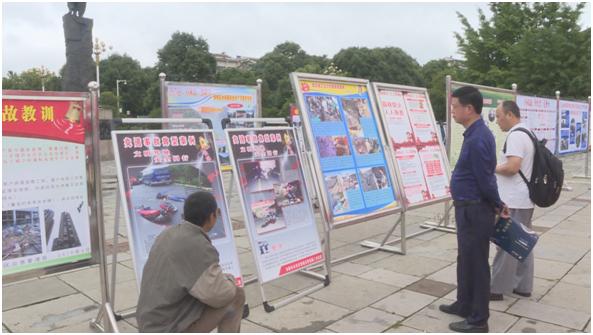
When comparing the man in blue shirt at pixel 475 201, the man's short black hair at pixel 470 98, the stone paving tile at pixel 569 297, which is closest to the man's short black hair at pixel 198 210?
the man in blue shirt at pixel 475 201

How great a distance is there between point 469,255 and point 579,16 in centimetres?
2169

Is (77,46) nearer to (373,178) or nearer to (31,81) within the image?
(373,178)

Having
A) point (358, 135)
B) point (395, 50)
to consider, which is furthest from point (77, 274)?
point (395, 50)

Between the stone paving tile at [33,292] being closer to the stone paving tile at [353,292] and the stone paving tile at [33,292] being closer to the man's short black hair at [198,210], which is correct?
the stone paving tile at [353,292]

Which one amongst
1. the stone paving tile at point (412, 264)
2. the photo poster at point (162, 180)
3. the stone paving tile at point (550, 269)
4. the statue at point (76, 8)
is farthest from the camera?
the statue at point (76, 8)

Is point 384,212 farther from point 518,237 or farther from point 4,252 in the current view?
point 4,252

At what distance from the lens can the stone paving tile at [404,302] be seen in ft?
12.6

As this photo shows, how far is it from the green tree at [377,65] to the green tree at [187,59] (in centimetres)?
1377

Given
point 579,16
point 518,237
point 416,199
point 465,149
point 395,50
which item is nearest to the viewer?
point 465,149

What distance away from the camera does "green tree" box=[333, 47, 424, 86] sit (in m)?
49.5

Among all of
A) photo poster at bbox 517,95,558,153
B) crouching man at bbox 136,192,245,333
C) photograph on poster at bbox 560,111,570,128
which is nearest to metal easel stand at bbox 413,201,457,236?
photo poster at bbox 517,95,558,153

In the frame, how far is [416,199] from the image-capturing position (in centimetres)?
548

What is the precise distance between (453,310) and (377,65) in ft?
Result: 158

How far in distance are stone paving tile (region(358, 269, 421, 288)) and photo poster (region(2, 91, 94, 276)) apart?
8.63ft
